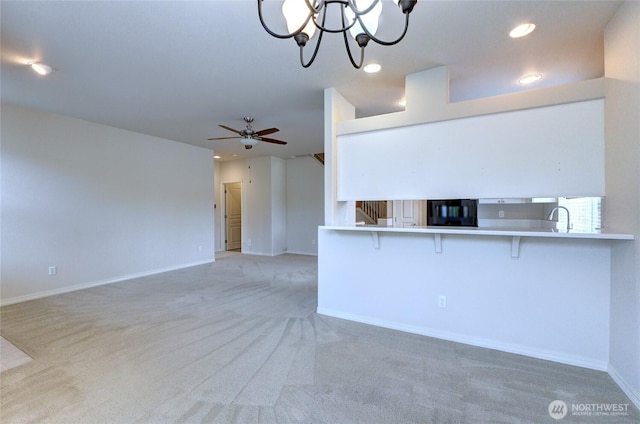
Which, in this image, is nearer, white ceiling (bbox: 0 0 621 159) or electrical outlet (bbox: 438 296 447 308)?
white ceiling (bbox: 0 0 621 159)

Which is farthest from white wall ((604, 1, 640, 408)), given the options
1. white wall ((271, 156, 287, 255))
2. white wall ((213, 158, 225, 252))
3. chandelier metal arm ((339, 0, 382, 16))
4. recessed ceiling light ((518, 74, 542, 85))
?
white wall ((213, 158, 225, 252))

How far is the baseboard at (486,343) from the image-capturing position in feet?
7.31

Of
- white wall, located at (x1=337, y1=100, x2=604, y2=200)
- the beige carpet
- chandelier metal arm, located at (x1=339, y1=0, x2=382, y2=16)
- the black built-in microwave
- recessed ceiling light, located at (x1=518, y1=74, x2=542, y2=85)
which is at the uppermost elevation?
recessed ceiling light, located at (x1=518, y1=74, x2=542, y2=85)

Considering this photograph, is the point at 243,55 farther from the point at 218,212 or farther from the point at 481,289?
the point at 218,212

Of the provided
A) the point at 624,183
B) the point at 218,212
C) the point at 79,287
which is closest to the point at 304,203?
the point at 218,212

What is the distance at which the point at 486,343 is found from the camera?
255 centimetres

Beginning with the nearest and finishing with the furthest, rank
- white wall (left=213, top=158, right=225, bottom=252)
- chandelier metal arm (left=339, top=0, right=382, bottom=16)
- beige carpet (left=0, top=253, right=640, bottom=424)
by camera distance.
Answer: chandelier metal arm (left=339, top=0, right=382, bottom=16)
beige carpet (left=0, top=253, right=640, bottom=424)
white wall (left=213, top=158, right=225, bottom=252)

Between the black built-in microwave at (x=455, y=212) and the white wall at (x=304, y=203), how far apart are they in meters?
3.30

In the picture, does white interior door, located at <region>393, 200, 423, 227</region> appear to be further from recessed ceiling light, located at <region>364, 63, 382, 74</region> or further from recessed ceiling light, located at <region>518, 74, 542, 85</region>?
recessed ceiling light, located at <region>364, 63, 382, 74</region>

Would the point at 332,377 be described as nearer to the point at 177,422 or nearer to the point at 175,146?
the point at 177,422

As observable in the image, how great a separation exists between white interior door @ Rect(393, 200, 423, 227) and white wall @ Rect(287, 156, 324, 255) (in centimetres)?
236

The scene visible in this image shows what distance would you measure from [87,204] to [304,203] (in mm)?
4731

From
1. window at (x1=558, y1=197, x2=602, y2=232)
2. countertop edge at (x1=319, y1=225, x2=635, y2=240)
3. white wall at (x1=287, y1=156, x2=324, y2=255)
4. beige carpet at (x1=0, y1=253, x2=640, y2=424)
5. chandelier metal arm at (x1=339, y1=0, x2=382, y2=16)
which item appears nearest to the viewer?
chandelier metal arm at (x1=339, y1=0, x2=382, y2=16)

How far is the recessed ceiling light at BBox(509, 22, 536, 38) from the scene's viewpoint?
2151 mm
